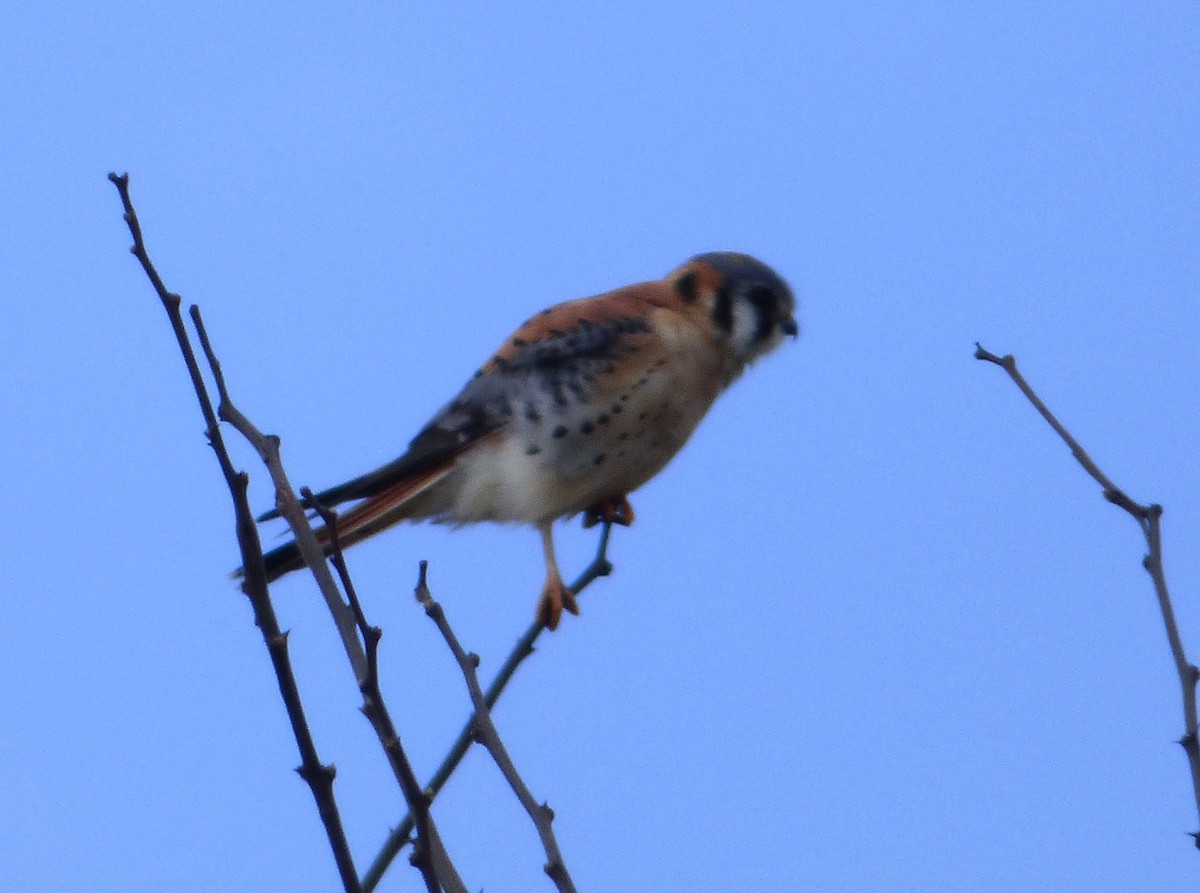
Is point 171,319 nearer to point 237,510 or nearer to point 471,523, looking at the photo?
point 237,510

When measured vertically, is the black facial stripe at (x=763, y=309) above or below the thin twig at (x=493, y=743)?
above

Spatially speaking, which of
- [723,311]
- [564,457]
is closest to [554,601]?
[564,457]

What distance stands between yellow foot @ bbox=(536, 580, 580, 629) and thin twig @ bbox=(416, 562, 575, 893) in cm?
195

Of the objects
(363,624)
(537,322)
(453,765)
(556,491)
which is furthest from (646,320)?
(363,624)

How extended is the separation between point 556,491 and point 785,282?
41.8 inches

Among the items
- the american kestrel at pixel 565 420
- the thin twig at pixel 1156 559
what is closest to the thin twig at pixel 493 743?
the thin twig at pixel 1156 559

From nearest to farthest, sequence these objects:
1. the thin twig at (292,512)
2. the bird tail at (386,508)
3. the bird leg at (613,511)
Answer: the thin twig at (292,512)
the bird tail at (386,508)
the bird leg at (613,511)

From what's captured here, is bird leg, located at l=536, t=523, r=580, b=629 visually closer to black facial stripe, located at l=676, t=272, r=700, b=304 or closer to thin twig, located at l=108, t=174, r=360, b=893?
black facial stripe, located at l=676, t=272, r=700, b=304

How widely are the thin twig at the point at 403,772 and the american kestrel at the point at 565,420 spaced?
2.48m

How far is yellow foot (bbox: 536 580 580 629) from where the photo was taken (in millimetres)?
4074

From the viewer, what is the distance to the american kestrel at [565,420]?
15.0 ft

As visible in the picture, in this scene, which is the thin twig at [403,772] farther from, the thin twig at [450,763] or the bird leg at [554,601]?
the bird leg at [554,601]

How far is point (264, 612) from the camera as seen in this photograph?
1.81 m

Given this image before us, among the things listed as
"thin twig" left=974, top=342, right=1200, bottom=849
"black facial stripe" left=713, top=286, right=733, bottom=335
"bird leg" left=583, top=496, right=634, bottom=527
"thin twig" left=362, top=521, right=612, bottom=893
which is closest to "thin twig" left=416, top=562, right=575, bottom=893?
"thin twig" left=362, top=521, right=612, bottom=893
